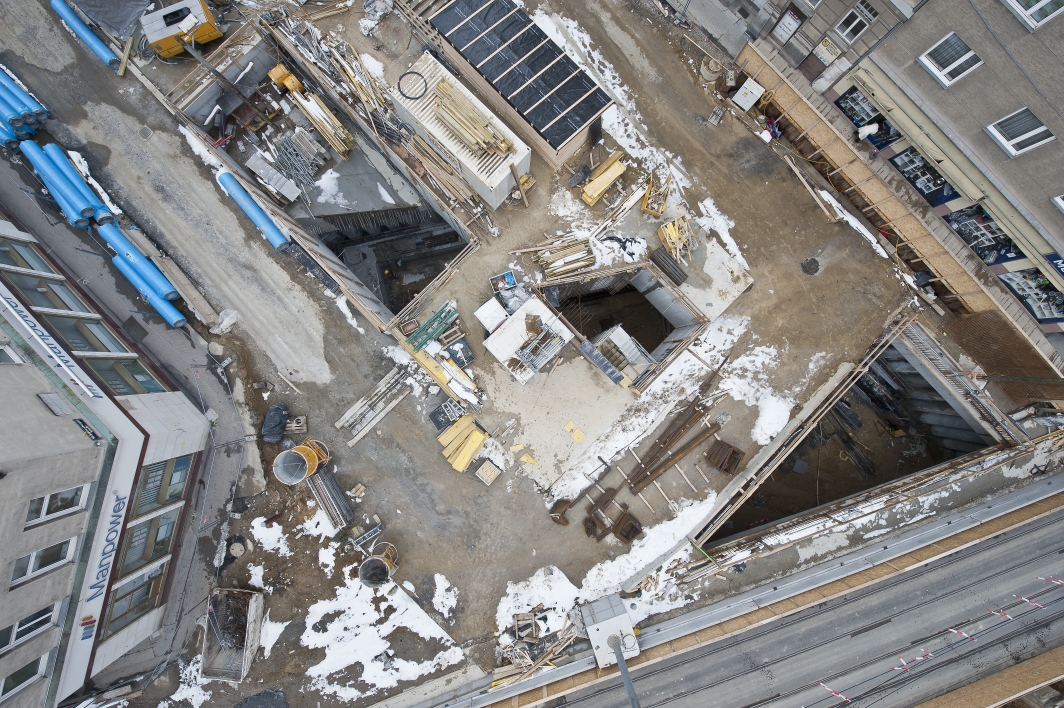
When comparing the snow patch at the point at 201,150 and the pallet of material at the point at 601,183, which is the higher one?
the snow patch at the point at 201,150

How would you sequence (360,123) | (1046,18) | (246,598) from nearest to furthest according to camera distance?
(1046,18) < (246,598) < (360,123)

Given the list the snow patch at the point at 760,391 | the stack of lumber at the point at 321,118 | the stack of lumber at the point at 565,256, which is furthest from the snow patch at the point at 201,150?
the snow patch at the point at 760,391

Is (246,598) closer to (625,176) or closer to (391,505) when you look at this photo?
(391,505)

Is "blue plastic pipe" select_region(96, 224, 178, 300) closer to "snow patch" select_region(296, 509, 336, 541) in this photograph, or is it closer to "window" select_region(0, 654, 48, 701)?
"snow patch" select_region(296, 509, 336, 541)

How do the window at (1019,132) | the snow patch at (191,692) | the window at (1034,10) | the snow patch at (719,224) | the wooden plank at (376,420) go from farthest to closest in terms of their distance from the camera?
the snow patch at (719,224), the wooden plank at (376,420), the snow patch at (191,692), the window at (1019,132), the window at (1034,10)

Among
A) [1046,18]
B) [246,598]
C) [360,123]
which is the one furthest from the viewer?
[360,123]

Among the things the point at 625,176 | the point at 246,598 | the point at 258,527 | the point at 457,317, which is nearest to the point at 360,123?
the point at 457,317

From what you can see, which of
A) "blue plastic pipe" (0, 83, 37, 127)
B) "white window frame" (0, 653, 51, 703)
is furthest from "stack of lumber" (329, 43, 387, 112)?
"white window frame" (0, 653, 51, 703)

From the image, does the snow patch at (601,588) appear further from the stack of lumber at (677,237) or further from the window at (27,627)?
the window at (27,627)
